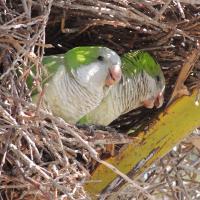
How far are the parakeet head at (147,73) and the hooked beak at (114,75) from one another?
281 millimetres

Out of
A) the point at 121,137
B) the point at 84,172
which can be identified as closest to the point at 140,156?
the point at 121,137

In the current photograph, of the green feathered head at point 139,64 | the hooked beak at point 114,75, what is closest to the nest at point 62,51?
the green feathered head at point 139,64

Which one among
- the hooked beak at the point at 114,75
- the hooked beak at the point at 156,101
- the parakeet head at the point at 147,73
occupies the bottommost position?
the hooked beak at the point at 156,101

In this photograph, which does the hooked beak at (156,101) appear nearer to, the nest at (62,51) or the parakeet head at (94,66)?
the nest at (62,51)

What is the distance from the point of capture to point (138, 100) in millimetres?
3391

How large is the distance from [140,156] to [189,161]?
0.77 metres

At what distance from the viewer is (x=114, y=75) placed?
308 centimetres

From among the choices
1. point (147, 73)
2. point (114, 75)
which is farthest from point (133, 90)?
point (114, 75)

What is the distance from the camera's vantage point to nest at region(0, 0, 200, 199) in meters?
2.63

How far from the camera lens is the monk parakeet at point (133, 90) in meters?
3.32

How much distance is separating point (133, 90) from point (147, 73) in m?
0.10

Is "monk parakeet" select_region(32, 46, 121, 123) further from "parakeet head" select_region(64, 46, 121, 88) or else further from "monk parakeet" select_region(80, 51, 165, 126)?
"monk parakeet" select_region(80, 51, 165, 126)

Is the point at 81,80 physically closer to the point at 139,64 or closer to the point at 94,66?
the point at 94,66

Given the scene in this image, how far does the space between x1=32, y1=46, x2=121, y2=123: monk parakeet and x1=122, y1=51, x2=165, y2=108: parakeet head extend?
27 centimetres
